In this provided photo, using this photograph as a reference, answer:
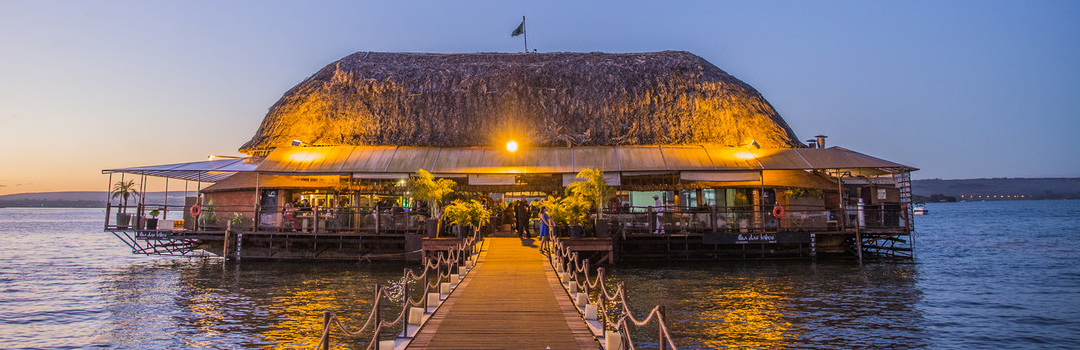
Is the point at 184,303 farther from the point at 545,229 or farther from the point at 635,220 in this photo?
the point at 635,220

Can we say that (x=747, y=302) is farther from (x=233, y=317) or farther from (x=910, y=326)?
(x=233, y=317)

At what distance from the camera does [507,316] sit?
11.8 meters

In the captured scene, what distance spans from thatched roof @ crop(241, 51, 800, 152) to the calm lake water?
7864 millimetres

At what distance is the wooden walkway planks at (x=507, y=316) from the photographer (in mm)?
9812

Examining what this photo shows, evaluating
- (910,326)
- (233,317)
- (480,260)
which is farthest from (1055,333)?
(233,317)

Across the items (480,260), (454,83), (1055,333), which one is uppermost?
(454,83)

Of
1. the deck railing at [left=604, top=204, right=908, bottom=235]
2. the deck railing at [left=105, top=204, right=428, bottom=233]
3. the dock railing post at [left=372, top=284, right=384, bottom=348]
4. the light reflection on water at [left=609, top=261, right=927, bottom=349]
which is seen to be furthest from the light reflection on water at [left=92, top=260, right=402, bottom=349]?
the deck railing at [left=604, top=204, right=908, bottom=235]

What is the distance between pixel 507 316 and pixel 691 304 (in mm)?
7419

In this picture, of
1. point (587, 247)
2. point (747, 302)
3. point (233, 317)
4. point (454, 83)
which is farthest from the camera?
point (454, 83)

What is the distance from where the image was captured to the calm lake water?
546 inches

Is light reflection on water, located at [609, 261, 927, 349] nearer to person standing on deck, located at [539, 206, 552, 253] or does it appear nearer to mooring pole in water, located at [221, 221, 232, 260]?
person standing on deck, located at [539, 206, 552, 253]

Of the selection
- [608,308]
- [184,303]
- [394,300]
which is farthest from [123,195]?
[608,308]

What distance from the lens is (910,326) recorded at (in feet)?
49.4

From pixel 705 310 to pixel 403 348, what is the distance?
9661 millimetres
